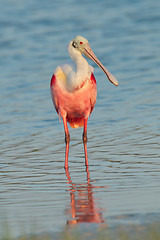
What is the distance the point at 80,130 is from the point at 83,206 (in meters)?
3.83

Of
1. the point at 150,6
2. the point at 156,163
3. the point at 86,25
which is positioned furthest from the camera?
the point at 150,6

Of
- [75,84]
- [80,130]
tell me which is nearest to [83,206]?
[75,84]

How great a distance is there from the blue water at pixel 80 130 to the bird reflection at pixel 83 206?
1 cm

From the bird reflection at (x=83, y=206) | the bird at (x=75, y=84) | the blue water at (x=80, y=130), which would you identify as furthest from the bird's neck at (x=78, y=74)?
the bird reflection at (x=83, y=206)

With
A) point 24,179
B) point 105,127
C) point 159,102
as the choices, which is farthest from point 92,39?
point 24,179

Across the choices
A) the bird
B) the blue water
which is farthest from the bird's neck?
the blue water

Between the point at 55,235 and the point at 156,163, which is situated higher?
the point at 55,235

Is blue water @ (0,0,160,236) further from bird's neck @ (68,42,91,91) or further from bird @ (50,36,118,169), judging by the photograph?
bird's neck @ (68,42,91,91)

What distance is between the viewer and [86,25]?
62.9 feet

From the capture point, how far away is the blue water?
17.7ft

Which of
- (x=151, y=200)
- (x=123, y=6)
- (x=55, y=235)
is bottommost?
(x=123, y=6)

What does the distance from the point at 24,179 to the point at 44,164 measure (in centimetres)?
70

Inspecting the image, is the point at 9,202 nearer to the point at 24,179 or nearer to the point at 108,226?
the point at 24,179

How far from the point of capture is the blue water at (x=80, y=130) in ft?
17.7
